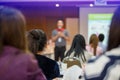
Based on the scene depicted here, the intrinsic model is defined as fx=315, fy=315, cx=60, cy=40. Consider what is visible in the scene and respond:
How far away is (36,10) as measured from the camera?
1303 centimetres

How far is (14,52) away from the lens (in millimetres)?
1725

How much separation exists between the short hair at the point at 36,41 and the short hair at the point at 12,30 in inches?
49.4

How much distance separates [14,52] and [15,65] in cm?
7

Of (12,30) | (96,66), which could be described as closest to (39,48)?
(12,30)

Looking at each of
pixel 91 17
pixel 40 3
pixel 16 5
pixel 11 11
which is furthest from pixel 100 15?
pixel 11 11

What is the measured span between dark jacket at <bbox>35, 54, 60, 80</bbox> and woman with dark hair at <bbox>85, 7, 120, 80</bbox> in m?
1.40

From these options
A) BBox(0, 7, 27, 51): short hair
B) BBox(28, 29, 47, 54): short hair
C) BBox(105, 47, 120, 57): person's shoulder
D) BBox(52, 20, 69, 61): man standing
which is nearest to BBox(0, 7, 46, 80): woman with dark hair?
BBox(0, 7, 27, 51): short hair

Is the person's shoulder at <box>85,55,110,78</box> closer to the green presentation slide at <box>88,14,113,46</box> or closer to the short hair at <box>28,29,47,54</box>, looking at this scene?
the short hair at <box>28,29,47,54</box>

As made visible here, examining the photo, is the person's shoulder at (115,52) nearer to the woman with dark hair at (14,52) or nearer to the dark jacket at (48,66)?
the woman with dark hair at (14,52)

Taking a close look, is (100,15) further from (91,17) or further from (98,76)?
(98,76)

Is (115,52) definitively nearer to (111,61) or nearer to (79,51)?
(111,61)

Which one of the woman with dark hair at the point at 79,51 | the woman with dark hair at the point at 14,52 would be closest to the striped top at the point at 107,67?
the woman with dark hair at the point at 14,52

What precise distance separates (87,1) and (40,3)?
1890mm

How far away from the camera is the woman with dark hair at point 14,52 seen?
1705mm
